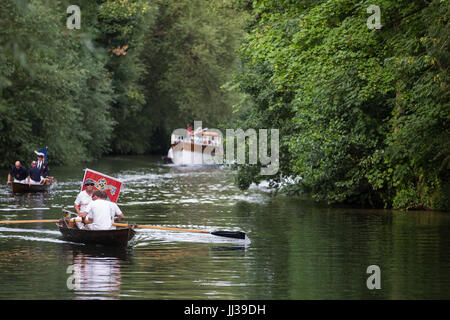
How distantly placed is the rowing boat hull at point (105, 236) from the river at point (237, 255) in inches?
8.6

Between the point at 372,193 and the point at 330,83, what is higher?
the point at 330,83

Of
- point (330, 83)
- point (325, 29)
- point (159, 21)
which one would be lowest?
point (330, 83)

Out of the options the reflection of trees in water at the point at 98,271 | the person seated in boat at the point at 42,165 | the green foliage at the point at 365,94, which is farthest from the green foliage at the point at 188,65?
the reflection of trees in water at the point at 98,271

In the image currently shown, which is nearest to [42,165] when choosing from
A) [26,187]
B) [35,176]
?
[35,176]

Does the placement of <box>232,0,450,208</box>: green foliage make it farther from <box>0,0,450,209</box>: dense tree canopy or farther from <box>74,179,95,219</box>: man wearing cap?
<box>74,179,95,219</box>: man wearing cap

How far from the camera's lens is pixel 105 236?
18.9 meters

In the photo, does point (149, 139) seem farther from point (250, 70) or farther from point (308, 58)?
point (308, 58)

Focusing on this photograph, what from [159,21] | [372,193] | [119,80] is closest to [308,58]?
[372,193]

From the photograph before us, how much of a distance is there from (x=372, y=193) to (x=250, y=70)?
24.9ft

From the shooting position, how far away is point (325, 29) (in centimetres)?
2486

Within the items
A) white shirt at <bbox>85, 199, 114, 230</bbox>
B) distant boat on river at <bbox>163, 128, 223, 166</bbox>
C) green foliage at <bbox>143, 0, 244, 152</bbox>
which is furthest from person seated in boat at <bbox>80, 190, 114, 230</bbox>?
green foliage at <bbox>143, 0, 244, 152</bbox>

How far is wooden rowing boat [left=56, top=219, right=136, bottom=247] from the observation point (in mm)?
18719

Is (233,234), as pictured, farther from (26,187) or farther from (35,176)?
(35,176)
